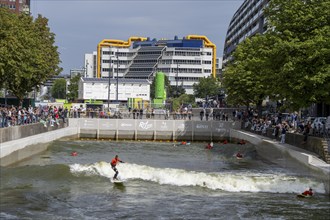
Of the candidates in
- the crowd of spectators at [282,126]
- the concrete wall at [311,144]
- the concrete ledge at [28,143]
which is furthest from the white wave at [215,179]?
the crowd of spectators at [282,126]

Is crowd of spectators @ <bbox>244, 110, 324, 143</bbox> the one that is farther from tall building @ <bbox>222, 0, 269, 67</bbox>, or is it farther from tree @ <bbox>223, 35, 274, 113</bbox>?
tall building @ <bbox>222, 0, 269, 67</bbox>

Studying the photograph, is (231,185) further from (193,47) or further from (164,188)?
(193,47)

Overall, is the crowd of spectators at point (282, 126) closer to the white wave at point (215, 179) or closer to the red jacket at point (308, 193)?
the white wave at point (215, 179)

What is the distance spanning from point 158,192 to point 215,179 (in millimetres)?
3963

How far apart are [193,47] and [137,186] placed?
157 metres

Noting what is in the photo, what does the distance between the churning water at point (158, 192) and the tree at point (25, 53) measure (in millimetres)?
11889

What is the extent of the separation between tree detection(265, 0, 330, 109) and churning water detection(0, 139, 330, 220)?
17.2ft

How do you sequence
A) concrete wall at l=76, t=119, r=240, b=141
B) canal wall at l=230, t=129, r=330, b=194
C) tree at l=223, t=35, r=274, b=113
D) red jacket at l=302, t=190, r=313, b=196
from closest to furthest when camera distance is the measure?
1. red jacket at l=302, t=190, r=313, b=196
2. canal wall at l=230, t=129, r=330, b=194
3. tree at l=223, t=35, r=274, b=113
4. concrete wall at l=76, t=119, r=240, b=141

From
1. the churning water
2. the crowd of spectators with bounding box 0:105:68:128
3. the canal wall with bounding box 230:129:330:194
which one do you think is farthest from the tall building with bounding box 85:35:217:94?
the churning water

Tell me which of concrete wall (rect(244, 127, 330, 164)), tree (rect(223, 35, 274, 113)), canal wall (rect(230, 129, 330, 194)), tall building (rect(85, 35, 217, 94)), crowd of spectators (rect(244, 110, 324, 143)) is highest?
tall building (rect(85, 35, 217, 94))

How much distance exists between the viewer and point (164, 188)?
28688mm

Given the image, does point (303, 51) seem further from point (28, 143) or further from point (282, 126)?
point (28, 143)

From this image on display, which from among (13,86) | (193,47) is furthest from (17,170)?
(193,47)

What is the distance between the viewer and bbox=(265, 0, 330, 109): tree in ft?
116
